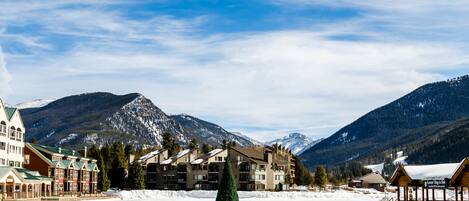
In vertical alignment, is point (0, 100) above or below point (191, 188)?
above

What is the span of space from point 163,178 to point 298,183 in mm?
43699

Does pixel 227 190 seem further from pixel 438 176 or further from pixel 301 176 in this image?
pixel 301 176

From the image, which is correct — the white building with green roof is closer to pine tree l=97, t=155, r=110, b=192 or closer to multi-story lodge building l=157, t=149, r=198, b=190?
pine tree l=97, t=155, r=110, b=192

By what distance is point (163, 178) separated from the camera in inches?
6550

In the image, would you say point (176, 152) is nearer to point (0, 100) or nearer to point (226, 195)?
point (0, 100)

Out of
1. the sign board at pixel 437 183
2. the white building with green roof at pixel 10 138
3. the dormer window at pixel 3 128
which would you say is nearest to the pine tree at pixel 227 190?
the sign board at pixel 437 183

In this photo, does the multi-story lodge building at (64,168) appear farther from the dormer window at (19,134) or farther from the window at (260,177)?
the window at (260,177)

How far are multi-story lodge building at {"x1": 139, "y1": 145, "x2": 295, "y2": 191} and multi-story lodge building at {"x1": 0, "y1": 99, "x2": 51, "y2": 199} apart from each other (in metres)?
48.3

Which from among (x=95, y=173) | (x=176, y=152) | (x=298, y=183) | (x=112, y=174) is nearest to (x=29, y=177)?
(x=95, y=173)

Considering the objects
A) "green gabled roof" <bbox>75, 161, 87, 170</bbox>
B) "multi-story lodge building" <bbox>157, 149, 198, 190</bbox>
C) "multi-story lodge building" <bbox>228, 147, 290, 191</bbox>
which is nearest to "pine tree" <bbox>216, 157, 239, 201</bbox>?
"green gabled roof" <bbox>75, 161, 87, 170</bbox>

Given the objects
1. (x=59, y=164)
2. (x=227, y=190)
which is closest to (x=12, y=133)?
(x=59, y=164)

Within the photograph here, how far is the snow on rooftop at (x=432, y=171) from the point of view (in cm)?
5475

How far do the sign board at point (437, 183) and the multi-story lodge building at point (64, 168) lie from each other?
80.1 meters

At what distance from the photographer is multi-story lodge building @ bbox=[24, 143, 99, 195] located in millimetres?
122750
